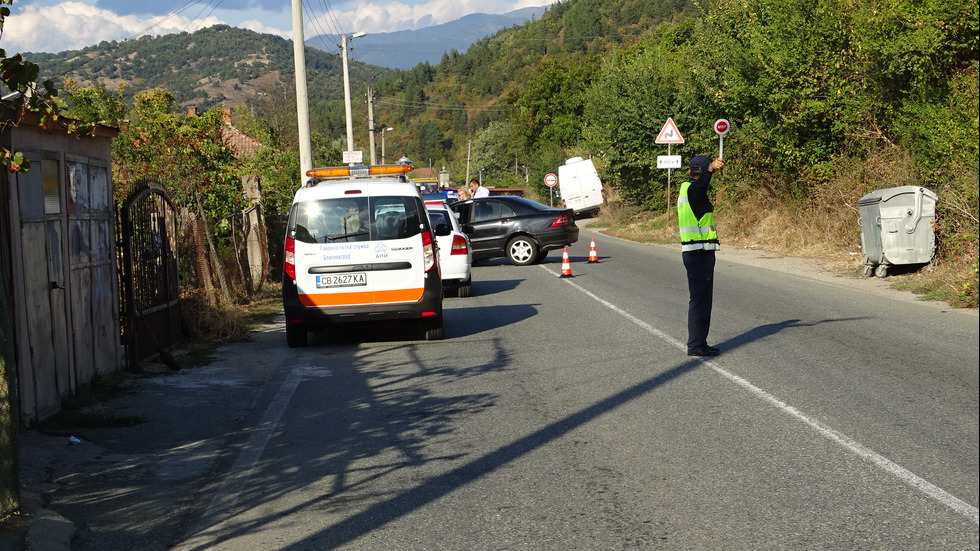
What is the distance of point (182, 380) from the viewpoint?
9.39 metres

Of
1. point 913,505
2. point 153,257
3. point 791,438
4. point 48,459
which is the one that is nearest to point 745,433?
point 791,438

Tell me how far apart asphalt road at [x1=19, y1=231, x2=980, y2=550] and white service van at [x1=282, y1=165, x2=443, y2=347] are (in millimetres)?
501

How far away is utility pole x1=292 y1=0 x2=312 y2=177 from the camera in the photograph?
21.0m

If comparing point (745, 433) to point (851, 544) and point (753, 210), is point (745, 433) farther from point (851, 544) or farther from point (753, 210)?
point (753, 210)

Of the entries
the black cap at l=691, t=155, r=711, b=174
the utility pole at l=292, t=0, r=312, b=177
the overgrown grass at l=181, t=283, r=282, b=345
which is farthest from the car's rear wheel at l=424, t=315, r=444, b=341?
the utility pole at l=292, t=0, r=312, b=177

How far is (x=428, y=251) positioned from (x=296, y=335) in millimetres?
1888

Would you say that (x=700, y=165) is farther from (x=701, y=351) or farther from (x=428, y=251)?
(x=428, y=251)

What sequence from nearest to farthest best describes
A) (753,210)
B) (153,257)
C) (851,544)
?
(851,544) → (153,257) → (753,210)

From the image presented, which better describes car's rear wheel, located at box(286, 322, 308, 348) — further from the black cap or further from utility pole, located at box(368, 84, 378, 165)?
utility pole, located at box(368, 84, 378, 165)

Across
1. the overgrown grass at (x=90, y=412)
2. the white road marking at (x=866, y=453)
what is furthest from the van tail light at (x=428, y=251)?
the overgrown grass at (x=90, y=412)

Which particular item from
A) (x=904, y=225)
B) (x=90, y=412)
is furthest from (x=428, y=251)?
(x=904, y=225)

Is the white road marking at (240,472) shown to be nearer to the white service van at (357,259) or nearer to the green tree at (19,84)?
the white service van at (357,259)

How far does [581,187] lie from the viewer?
5106 centimetres

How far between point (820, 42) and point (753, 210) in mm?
7329
